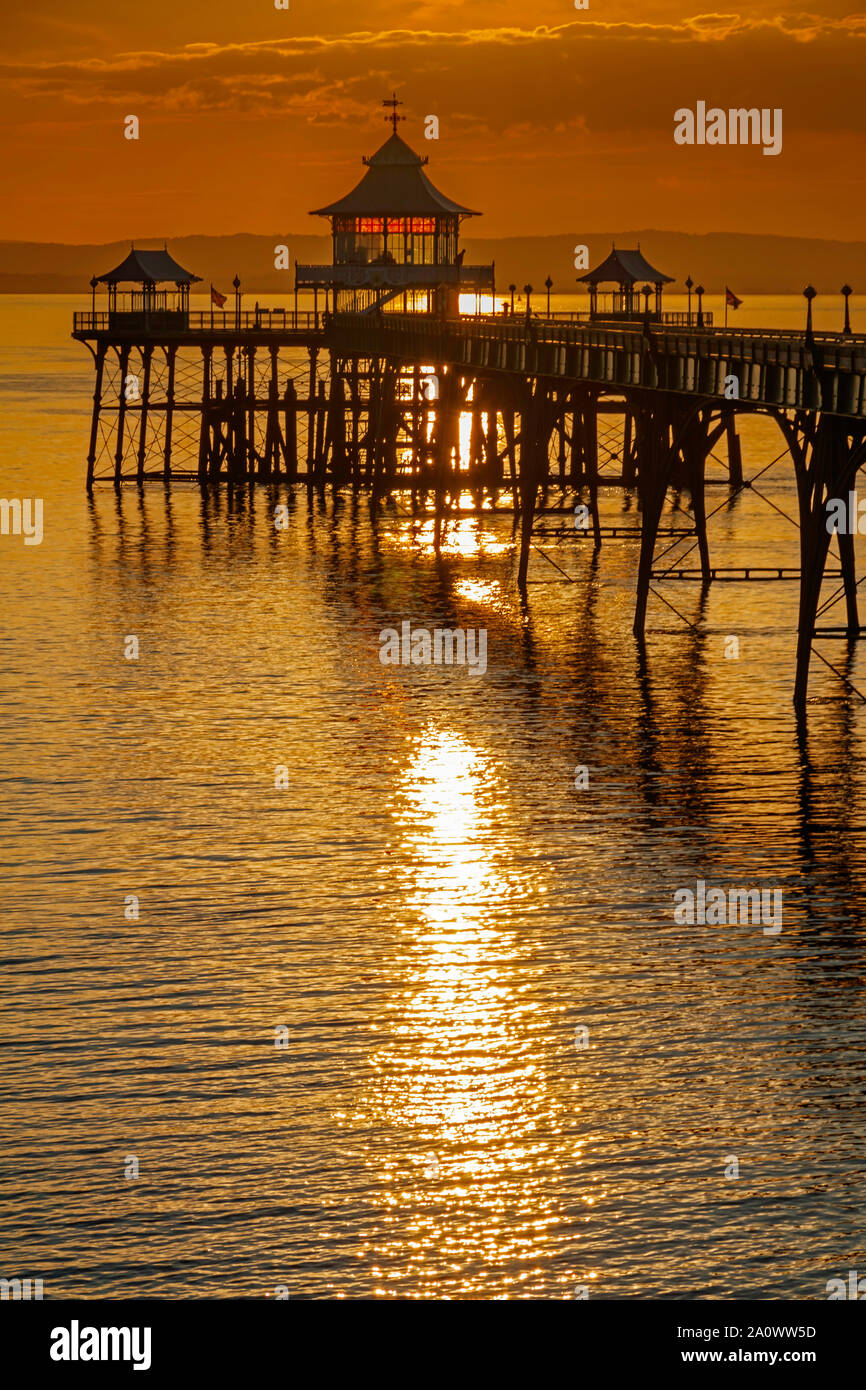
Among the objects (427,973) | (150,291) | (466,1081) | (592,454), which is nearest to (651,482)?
(427,973)

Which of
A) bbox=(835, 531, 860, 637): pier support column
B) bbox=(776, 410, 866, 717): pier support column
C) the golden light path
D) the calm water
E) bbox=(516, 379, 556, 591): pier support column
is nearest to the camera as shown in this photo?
the golden light path

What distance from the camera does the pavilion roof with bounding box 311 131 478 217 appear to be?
97625 millimetres

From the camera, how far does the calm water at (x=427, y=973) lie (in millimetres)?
18797

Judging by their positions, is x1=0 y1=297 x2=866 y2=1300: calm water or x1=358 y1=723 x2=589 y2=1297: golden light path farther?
x1=0 y1=297 x2=866 y2=1300: calm water

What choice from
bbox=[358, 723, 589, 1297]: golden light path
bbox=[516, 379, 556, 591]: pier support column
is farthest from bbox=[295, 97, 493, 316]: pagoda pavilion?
bbox=[358, 723, 589, 1297]: golden light path

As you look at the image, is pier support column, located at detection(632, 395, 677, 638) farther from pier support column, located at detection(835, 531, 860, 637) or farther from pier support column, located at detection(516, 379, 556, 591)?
pier support column, located at detection(516, 379, 556, 591)

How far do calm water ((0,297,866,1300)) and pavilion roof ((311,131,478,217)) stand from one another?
5032cm

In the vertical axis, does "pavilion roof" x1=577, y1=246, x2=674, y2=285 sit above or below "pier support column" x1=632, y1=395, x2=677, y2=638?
above

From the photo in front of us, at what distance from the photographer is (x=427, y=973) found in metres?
25.9

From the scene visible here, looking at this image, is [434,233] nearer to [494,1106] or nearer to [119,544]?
[119,544]

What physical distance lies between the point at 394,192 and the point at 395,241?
90.2 inches

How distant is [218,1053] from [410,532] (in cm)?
5770

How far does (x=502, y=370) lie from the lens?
65.6 m
